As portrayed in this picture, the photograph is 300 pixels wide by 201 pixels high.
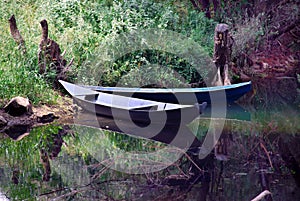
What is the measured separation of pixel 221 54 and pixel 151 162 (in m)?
4.57

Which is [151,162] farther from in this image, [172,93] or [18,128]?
[172,93]

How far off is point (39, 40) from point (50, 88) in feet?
3.65

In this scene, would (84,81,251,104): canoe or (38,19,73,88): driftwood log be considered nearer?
(38,19,73,88): driftwood log

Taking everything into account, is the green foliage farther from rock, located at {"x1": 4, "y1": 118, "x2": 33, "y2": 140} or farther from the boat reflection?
the boat reflection

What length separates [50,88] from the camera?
9695 mm

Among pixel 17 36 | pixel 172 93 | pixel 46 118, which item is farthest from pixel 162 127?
pixel 17 36

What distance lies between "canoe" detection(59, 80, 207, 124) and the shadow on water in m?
0.18

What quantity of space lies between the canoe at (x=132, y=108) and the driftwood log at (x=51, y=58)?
335mm

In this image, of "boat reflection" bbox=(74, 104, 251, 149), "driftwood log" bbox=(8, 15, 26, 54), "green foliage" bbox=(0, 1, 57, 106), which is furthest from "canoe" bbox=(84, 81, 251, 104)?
"driftwood log" bbox=(8, 15, 26, 54)

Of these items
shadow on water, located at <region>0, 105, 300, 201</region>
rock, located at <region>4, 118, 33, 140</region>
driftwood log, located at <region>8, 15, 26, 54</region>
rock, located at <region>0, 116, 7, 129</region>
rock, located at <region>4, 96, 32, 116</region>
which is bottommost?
shadow on water, located at <region>0, 105, 300, 201</region>

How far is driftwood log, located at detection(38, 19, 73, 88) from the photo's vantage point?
9.46 m

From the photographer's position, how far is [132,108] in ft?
28.2

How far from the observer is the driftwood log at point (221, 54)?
10484 millimetres

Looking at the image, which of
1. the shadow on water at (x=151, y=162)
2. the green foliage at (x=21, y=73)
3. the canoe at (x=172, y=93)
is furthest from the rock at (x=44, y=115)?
the canoe at (x=172, y=93)
